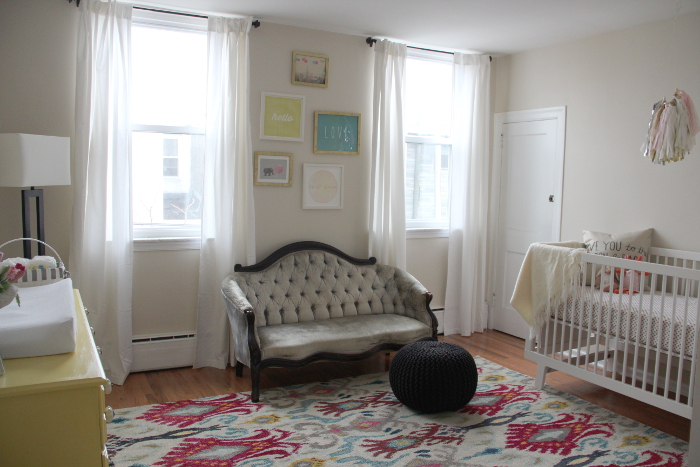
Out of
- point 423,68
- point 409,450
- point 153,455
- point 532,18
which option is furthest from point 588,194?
point 153,455

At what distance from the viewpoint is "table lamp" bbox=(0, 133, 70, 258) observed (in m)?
2.59

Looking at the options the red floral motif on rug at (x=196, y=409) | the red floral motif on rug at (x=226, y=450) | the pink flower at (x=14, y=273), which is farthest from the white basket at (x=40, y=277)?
the red floral motif on rug at (x=196, y=409)

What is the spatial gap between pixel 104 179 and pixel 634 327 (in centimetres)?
330

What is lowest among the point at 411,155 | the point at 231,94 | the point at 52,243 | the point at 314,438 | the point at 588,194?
the point at 314,438

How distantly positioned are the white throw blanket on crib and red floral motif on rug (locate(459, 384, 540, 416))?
37 centimetres

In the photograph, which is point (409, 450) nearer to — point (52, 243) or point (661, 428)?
point (661, 428)

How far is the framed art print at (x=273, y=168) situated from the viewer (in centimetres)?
396

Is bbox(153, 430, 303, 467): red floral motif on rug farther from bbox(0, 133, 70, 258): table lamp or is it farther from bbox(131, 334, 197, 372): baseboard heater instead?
bbox(0, 133, 70, 258): table lamp

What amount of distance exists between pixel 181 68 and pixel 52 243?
145cm

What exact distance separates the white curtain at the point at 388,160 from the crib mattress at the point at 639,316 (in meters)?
1.49

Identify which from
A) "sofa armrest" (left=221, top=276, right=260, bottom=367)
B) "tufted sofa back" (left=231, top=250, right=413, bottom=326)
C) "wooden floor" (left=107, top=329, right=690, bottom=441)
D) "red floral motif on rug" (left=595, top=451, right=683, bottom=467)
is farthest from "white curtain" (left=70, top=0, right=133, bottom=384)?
"red floral motif on rug" (left=595, top=451, right=683, bottom=467)

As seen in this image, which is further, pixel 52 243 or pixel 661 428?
pixel 52 243

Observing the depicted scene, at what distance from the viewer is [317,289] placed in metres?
3.96

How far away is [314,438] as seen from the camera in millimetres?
2781
